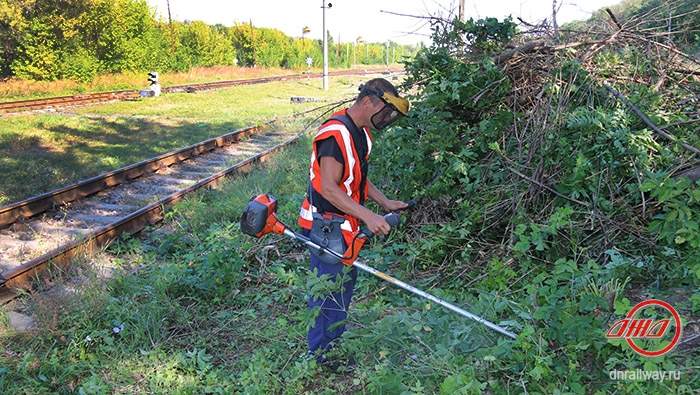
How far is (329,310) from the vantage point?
3.78 m

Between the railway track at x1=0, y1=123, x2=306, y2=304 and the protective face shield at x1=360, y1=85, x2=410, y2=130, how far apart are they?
407 centimetres

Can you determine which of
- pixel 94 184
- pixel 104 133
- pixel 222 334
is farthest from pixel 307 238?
pixel 104 133

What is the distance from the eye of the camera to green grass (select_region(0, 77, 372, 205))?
9773 mm

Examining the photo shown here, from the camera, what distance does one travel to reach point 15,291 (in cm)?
517

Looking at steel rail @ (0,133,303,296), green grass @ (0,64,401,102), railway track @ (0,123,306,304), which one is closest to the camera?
steel rail @ (0,133,303,296)

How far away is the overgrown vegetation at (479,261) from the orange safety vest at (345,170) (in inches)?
19.1

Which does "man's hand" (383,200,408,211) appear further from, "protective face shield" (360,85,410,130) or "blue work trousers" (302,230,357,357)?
"protective face shield" (360,85,410,130)

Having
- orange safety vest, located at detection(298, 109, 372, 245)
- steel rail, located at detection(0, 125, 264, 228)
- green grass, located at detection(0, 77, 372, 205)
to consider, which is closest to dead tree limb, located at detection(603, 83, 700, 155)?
orange safety vest, located at detection(298, 109, 372, 245)

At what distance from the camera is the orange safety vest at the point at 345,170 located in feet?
11.2

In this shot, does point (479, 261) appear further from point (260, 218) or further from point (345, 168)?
point (260, 218)

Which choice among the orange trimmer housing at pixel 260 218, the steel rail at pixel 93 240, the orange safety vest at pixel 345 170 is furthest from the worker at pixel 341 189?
the steel rail at pixel 93 240

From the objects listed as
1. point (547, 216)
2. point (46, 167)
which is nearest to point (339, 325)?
point (547, 216)

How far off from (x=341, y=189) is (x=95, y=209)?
237 inches

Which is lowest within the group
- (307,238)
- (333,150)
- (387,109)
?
(307,238)
